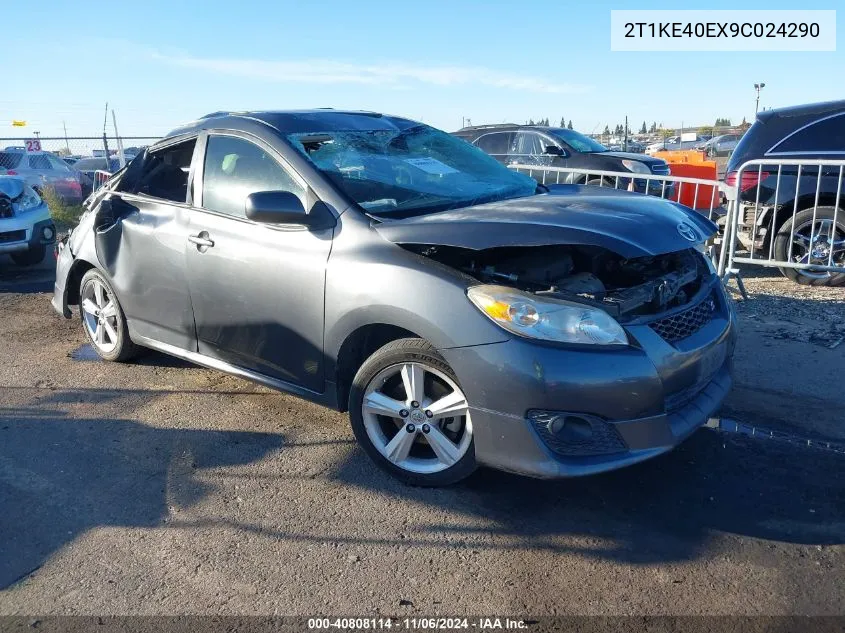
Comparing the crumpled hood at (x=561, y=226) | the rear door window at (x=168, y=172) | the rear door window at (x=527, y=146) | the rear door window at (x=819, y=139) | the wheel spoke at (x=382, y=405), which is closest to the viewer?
the crumpled hood at (x=561, y=226)

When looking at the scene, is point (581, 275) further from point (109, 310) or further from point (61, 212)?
point (61, 212)

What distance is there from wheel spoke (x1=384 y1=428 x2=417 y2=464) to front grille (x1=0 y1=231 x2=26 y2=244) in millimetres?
7366

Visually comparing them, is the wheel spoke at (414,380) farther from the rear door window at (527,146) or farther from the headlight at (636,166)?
the rear door window at (527,146)

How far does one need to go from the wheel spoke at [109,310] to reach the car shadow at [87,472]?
872mm

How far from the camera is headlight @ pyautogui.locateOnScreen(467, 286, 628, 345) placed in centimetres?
304

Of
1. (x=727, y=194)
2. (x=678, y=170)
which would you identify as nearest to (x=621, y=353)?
(x=727, y=194)

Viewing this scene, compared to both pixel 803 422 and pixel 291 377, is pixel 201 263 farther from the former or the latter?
pixel 803 422

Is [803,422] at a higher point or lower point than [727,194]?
lower

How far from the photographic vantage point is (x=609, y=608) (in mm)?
2633

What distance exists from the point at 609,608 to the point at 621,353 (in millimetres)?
999

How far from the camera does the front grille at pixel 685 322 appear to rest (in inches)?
128

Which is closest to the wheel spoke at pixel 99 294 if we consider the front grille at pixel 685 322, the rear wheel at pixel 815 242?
the front grille at pixel 685 322

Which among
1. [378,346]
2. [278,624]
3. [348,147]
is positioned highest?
[348,147]

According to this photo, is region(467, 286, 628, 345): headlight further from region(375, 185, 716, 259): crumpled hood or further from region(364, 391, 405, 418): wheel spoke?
region(364, 391, 405, 418): wheel spoke
